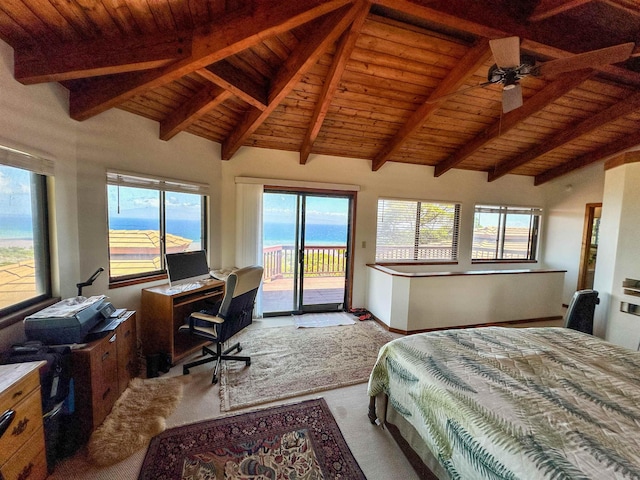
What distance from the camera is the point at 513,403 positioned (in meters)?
1.23

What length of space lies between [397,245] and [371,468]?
3536mm

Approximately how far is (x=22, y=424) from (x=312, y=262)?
351 centimetres

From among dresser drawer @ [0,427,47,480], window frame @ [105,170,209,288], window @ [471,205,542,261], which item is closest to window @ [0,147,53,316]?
window frame @ [105,170,209,288]

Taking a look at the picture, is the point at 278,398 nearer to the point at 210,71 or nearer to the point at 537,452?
the point at 537,452

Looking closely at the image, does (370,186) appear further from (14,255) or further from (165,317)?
(14,255)

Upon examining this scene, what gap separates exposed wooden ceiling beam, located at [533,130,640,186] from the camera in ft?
13.5

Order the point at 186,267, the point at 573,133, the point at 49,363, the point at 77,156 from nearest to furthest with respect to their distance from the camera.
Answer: the point at 49,363, the point at 77,156, the point at 186,267, the point at 573,133

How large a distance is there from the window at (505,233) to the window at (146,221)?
4.93 meters

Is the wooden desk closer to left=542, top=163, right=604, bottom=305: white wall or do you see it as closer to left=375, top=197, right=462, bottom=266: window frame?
left=375, top=197, right=462, bottom=266: window frame

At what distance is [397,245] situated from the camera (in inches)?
187

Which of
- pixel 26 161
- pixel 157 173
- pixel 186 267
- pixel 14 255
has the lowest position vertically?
pixel 186 267

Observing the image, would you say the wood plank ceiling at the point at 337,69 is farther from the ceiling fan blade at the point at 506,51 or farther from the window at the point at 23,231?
the window at the point at 23,231

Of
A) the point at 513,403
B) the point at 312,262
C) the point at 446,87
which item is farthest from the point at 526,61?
the point at 312,262

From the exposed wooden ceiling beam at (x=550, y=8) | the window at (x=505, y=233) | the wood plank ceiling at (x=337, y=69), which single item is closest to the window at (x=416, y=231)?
the window at (x=505, y=233)
